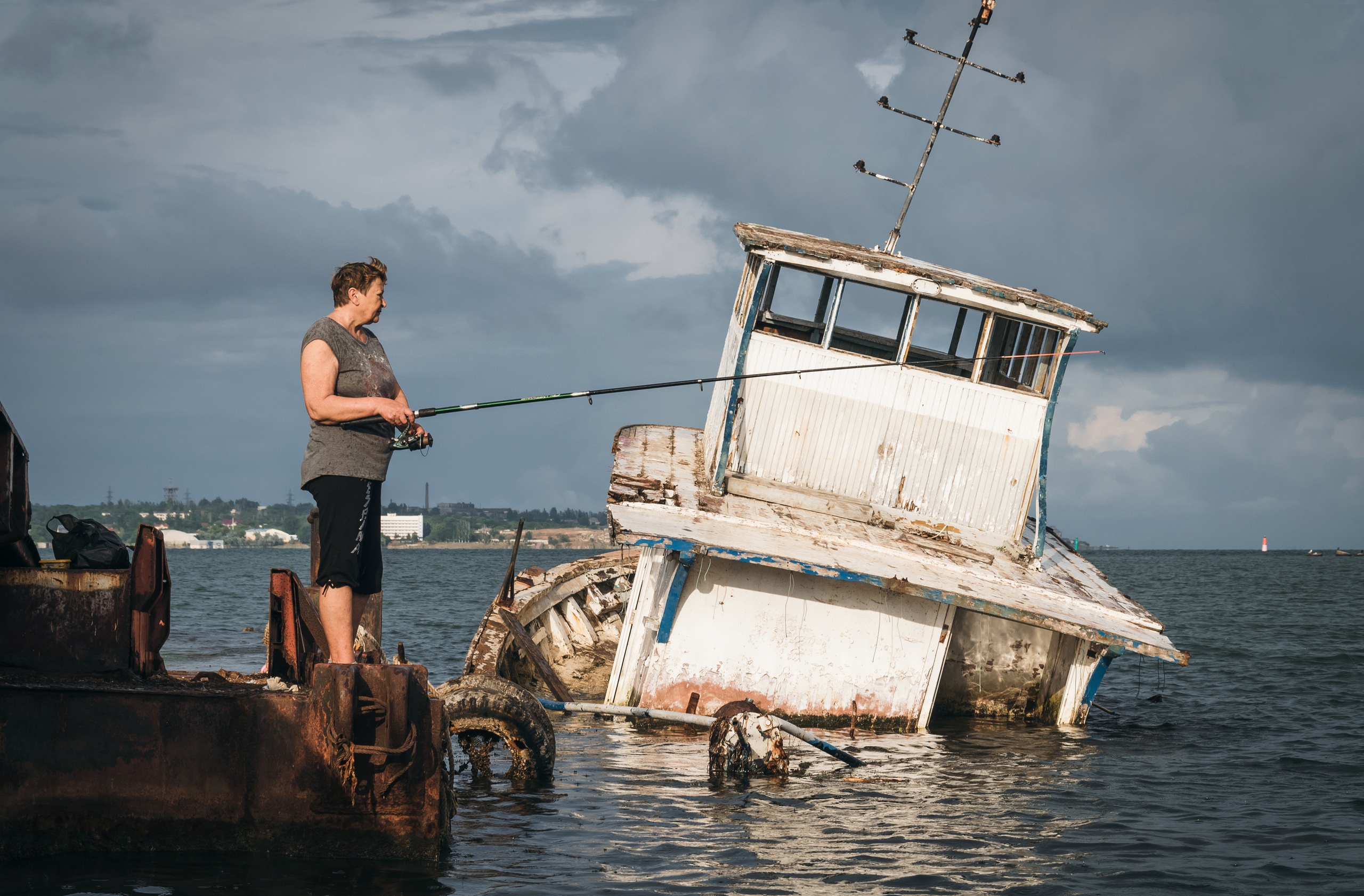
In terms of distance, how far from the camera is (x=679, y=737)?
35.6 ft

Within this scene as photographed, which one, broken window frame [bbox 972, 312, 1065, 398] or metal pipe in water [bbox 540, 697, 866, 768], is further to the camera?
broken window frame [bbox 972, 312, 1065, 398]

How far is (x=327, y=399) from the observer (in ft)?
17.3

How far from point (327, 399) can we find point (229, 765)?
1913 millimetres

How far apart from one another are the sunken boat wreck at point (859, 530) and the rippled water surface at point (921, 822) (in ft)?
2.09

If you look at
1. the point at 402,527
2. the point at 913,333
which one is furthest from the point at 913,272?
the point at 402,527

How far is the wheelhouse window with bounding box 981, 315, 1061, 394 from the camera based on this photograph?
41.4ft

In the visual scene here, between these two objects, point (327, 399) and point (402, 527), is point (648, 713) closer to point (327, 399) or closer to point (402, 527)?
point (327, 399)

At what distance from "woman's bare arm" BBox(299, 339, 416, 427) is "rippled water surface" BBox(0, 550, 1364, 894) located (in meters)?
2.29

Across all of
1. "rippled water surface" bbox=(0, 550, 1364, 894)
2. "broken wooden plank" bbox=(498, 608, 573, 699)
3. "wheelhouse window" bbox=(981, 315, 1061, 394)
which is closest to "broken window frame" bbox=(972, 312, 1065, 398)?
"wheelhouse window" bbox=(981, 315, 1061, 394)

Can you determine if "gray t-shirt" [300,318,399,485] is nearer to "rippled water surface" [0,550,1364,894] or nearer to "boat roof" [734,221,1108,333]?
"rippled water surface" [0,550,1364,894]

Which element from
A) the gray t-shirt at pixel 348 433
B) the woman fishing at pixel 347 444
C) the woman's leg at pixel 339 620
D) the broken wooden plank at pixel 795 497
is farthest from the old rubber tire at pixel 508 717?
the broken wooden plank at pixel 795 497

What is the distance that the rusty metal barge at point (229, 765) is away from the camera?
5.37m

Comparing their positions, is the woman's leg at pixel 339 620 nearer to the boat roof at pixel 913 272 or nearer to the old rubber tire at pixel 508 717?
the old rubber tire at pixel 508 717

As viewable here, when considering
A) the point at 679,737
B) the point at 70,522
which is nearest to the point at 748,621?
the point at 679,737
